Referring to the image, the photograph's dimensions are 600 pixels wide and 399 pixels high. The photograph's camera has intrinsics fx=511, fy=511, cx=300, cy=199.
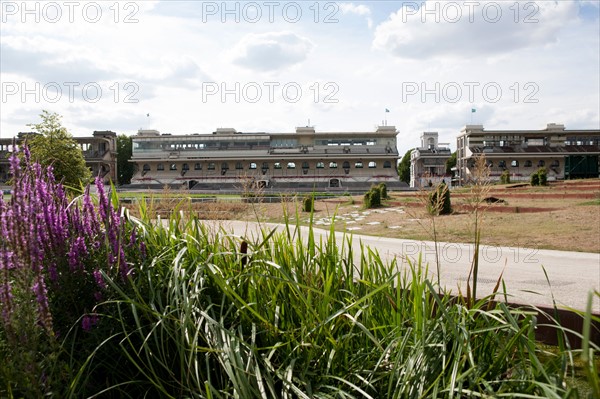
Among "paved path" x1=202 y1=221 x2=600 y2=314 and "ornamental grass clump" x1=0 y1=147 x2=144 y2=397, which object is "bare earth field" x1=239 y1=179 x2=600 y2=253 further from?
"ornamental grass clump" x1=0 y1=147 x2=144 y2=397

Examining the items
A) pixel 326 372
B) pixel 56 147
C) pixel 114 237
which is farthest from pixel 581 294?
pixel 56 147

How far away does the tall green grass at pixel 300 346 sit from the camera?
220 centimetres

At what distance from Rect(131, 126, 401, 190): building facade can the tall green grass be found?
6441cm

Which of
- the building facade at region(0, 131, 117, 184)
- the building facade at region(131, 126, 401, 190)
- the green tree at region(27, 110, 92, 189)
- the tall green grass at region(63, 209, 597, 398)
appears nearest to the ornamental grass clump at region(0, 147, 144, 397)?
the tall green grass at region(63, 209, 597, 398)

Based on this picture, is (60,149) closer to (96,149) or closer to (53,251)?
(53,251)

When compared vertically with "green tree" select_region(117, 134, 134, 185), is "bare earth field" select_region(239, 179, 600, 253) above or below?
below

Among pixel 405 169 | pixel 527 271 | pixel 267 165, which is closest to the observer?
pixel 527 271

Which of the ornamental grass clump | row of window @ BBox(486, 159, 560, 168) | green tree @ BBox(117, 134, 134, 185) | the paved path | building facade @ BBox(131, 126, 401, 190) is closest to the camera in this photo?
the ornamental grass clump

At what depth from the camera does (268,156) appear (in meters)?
68.7

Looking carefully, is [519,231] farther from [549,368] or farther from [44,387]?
[44,387]

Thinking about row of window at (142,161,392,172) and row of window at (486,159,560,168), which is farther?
row of window at (142,161,392,172)

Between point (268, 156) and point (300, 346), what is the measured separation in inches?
2621

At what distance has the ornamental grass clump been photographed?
84.4 inches

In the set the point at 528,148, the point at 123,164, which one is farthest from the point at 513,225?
the point at 123,164
